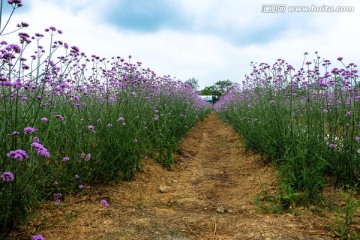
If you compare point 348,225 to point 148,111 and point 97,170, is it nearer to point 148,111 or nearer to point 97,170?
point 97,170

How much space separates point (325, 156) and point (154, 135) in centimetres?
301

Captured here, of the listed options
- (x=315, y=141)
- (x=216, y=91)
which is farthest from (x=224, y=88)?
(x=216, y=91)

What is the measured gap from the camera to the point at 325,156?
3.93 m

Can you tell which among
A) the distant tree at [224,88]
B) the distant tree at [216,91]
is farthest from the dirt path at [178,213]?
the distant tree at [216,91]

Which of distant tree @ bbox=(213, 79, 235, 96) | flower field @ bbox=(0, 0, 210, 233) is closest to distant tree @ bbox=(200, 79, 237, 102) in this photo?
distant tree @ bbox=(213, 79, 235, 96)

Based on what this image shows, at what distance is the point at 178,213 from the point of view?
339 centimetres

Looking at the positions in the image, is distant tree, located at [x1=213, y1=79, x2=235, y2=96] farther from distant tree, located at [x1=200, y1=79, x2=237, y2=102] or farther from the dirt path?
the dirt path

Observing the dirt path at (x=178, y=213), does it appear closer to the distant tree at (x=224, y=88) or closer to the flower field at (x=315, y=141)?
the flower field at (x=315, y=141)

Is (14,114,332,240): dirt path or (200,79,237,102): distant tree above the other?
(200,79,237,102): distant tree

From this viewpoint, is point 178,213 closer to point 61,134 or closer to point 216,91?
point 61,134

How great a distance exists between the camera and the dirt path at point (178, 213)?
2.81 m

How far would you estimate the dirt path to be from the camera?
2812 millimetres

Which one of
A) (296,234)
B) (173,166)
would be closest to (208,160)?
(173,166)

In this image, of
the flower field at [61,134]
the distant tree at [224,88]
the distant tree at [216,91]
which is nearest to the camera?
the flower field at [61,134]
